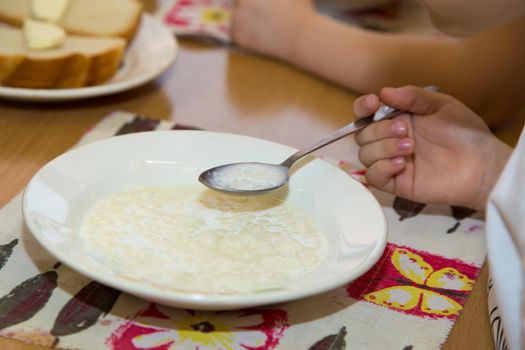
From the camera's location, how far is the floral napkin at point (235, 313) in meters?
0.70

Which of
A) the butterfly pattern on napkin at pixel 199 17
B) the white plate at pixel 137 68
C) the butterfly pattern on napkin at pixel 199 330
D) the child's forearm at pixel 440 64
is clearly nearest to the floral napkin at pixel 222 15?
the butterfly pattern on napkin at pixel 199 17

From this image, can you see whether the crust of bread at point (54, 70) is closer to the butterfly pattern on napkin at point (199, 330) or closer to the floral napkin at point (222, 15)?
the floral napkin at point (222, 15)

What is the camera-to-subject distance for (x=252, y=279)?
705mm

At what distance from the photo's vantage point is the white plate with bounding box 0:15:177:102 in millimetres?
1098

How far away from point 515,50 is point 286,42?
1.27ft

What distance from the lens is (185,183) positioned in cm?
88

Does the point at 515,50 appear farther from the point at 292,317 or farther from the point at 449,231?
the point at 292,317

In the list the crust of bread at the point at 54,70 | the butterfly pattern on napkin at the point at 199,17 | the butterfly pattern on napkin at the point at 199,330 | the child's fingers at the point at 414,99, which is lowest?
the butterfly pattern on napkin at the point at 199,17

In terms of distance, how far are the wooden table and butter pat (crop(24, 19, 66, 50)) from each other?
0.10m

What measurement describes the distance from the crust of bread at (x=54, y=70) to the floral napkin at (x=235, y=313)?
1.02ft

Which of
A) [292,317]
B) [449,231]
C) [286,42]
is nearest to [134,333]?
[292,317]

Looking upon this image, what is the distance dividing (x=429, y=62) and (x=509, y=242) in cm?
71

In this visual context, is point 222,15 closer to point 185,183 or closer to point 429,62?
point 429,62

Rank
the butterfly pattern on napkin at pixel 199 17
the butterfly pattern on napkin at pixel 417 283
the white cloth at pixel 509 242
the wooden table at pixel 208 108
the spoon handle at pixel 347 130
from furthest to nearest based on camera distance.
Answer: the butterfly pattern on napkin at pixel 199 17, the wooden table at pixel 208 108, the spoon handle at pixel 347 130, the butterfly pattern on napkin at pixel 417 283, the white cloth at pixel 509 242
